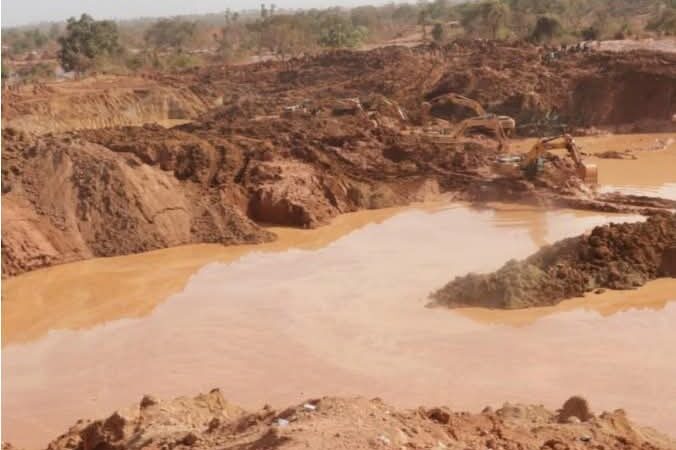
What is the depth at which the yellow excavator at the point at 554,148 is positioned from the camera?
19703mm

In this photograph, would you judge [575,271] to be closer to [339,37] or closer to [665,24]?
[665,24]

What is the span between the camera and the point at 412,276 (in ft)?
51.9

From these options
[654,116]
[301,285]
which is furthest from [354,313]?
[654,116]

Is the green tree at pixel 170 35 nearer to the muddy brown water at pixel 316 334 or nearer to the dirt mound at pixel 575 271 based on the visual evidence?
the muddy brown water at pixel 316 334

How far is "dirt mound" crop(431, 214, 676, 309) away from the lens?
14.1 meters

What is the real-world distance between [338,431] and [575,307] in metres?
7.76

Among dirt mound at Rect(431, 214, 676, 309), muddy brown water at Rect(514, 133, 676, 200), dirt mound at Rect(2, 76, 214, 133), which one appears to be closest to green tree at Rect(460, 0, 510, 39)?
dirt mound at Rect(2, 76, 214, 133)

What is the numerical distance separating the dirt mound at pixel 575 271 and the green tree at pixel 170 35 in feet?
177

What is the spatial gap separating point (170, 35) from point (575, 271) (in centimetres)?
5915

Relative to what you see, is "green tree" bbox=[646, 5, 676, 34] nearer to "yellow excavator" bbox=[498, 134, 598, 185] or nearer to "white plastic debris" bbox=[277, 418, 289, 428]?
"yellow excavator" bbox=[498, 134, 598, 185]

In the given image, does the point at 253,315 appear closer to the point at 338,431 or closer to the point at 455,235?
the point at 455,235

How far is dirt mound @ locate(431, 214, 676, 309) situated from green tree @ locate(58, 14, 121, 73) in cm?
3352

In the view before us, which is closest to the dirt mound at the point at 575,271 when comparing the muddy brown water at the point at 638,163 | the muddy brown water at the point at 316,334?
the muddy brown water at the point at 316,334

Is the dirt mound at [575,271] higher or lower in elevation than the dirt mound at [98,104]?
lower
